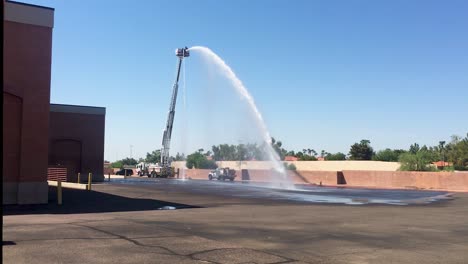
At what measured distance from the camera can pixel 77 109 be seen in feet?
167

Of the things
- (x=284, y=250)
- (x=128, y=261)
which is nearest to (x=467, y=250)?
(x=284, y=250)

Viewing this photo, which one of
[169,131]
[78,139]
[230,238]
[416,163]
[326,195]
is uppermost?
[169,131]

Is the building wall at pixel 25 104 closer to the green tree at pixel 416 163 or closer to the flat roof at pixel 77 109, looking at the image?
the flat roof at pixel 77 109

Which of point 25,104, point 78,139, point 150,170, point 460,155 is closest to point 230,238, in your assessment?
point 25,104

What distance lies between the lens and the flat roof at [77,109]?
49781 mm

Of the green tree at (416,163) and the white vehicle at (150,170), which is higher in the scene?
the green tree at (416,163)

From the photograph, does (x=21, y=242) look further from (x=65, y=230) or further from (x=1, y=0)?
(x=1, y=0)

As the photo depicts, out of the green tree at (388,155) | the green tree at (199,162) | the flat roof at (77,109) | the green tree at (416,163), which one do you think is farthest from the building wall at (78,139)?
the green tree at (388,155)

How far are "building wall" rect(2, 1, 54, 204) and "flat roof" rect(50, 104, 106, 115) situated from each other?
30575 millimetres

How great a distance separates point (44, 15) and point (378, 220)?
51.7ft

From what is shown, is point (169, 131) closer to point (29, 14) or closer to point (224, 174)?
point (224, 174)

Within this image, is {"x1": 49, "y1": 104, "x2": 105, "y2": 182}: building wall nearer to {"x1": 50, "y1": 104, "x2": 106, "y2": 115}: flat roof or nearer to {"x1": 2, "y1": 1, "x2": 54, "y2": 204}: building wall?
{"x1": 50, "y1": 104, "x2": 106, "y2": 115}: flat roof

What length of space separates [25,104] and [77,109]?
31733 millimetres

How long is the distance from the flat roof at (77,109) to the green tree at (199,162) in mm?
50565
